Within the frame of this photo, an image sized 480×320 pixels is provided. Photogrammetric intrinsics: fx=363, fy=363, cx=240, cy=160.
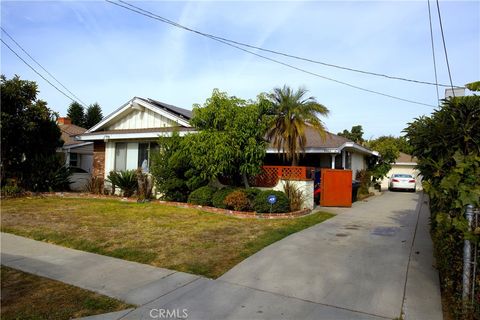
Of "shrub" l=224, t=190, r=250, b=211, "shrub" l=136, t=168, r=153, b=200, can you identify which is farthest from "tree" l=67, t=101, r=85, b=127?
"shrub" l=224, t=190, r=250, b=211

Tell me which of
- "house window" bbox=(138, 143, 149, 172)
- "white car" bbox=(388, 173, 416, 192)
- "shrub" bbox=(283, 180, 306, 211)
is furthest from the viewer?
"white car" bbox=(388, 173, 416, 192)

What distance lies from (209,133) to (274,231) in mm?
4291

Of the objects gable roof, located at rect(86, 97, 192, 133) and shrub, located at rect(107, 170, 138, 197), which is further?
gable roof, located at rect(86, 97, 192, 133)

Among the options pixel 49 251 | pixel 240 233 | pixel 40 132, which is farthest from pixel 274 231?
pixel 40 132

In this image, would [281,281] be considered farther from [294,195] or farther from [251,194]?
[294,195]

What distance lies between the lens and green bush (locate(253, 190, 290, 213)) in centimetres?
1096

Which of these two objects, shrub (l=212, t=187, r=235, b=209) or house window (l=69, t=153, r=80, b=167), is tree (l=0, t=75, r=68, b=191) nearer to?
shrub (l=212, t=187, r=235, b=209)

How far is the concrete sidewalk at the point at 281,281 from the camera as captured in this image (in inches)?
170

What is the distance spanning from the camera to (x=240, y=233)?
27.6 ft

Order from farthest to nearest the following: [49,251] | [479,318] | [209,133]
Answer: [209,133], [49,251], [479,318]

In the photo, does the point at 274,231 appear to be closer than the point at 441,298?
No

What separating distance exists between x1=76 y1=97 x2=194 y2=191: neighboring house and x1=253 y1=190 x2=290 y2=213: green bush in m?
4.96

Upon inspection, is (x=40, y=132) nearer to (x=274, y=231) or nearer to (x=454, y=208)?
(x=274, y=231)

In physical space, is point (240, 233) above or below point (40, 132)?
below
